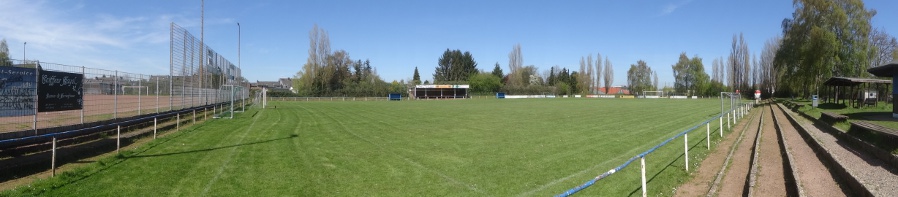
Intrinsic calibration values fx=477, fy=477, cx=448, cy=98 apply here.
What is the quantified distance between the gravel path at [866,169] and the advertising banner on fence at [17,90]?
14242mm

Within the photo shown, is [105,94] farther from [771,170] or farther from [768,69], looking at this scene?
[768,69]

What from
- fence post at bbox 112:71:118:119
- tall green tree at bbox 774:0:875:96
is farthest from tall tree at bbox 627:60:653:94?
fence post at bbox 112:71:118:119

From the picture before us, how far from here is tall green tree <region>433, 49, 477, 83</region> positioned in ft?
431

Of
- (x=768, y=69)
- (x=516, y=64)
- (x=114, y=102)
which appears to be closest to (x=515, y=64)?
(x=516, y=64)

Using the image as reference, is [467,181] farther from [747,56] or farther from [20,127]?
[747,56]

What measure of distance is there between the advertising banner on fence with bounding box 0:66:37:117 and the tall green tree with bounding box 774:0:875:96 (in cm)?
4639

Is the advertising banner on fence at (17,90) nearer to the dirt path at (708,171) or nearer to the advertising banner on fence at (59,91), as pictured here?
the advertising banner on fence at (59,91)

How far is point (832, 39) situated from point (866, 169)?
36676 millimetres

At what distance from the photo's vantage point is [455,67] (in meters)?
132

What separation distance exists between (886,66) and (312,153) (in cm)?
2062

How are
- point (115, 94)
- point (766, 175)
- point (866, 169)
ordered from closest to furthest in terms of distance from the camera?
point (866, 169) → point (766, 175) → point (115, 94)

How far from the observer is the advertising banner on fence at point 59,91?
1029 centimetres

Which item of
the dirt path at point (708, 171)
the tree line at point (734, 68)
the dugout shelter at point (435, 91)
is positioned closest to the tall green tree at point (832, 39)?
the tree line at point (734, 68)

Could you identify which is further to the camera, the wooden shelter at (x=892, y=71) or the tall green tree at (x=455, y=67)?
the tall green tree at (x=455, y=67)
